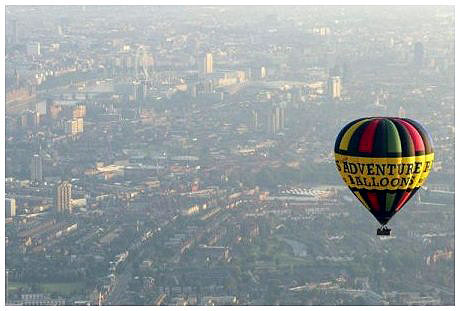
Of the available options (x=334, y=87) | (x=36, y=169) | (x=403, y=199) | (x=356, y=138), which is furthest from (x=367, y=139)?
(x=334, y=87)

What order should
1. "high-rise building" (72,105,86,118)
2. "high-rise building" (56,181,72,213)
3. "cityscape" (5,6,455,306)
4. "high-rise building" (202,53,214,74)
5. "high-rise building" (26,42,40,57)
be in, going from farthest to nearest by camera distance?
"high-rise building" (26,42,40,57), "high-rise building" (202,53,214,74), "high-rise building" (72,105,86,118), "high-rise building" (56,181,72,213), "cityscape" (5,6,455,306)

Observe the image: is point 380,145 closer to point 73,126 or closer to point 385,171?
point 385,171

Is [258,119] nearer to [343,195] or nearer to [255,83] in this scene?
[255,83]

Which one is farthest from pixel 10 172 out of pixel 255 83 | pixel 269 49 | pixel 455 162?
pixel 269 49

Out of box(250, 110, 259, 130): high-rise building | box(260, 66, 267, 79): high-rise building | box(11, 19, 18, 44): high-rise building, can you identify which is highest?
box(11, 19, 18, 44): high-rise building

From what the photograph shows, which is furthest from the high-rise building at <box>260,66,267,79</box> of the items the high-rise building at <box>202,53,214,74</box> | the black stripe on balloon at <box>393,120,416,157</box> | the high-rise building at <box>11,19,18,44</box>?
the black stripe on balloon at <box>393,120,416,157</box>

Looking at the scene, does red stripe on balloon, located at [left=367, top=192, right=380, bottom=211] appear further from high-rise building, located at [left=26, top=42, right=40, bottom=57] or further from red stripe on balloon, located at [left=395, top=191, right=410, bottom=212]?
high-rise building, located at [left=26, top=42, right=40, bottom=57]

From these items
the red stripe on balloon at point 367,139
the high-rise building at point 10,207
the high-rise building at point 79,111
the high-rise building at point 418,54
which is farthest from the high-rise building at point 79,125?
the red stripe on balloon at point 367,139
